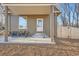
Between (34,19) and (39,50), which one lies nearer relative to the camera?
(39,50)

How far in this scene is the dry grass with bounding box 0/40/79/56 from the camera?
8.34 m

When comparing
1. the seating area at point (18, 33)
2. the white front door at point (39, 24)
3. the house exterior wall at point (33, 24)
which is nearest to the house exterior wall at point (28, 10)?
the house exterior wall at point (33, 24)

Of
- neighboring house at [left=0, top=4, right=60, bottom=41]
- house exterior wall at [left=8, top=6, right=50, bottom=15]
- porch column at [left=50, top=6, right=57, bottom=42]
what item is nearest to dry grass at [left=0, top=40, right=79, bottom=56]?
porch column at [left=50, top=6, right=57, bottom=42]

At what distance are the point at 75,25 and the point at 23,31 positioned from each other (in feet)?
6.47

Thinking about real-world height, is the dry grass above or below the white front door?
below

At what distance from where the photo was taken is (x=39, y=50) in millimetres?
8781

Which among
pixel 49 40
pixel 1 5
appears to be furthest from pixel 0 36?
pixel 49 40

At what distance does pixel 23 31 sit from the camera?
31.0 feet

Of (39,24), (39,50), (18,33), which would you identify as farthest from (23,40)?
(39,50)

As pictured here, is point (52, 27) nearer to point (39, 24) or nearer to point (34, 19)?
point (39, 24)

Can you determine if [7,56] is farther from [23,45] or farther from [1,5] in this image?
[1,5]

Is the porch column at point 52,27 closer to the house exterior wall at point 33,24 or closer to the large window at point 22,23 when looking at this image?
the house exterior wall at point 33,24

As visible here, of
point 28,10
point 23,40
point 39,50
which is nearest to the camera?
point 39,50

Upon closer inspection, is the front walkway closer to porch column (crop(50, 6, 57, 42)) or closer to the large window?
porch column (crop(50, 6, 57, 42))
